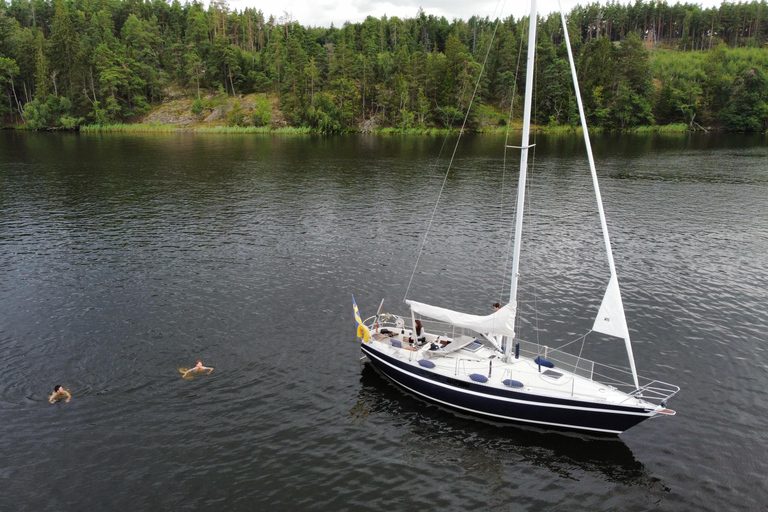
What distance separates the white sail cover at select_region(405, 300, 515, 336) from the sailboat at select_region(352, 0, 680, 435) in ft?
0.21

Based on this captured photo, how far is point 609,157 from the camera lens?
138m

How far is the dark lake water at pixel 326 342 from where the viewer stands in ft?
85.5

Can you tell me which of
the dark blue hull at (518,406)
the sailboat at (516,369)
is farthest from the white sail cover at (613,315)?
the dark blue hull at (518,406)

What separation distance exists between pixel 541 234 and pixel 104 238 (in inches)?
2236

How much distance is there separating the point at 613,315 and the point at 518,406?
7542 millimetres

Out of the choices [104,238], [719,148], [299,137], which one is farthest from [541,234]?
[299,137]

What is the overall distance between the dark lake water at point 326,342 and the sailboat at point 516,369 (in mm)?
1392

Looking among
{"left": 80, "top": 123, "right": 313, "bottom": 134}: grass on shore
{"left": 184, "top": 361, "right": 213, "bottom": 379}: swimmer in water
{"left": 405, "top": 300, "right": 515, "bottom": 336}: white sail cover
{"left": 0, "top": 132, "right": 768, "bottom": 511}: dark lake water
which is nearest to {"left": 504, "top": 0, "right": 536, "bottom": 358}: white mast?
{"left": 405, "top": 300, "right": 515, "bottom": 336}: white sail cover

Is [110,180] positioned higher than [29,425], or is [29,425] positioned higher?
[110,180]

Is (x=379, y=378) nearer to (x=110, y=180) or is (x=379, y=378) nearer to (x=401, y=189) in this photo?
(x=401, y=189)

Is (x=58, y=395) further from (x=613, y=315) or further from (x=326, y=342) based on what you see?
(x=613, y=315)

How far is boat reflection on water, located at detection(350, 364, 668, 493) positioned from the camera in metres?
27.3

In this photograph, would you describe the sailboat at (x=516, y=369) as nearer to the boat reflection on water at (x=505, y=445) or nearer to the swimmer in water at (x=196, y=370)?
the boat reflection on water at (x=505, y=445)

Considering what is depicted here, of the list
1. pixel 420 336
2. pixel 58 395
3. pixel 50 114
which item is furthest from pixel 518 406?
pixel 50 114
